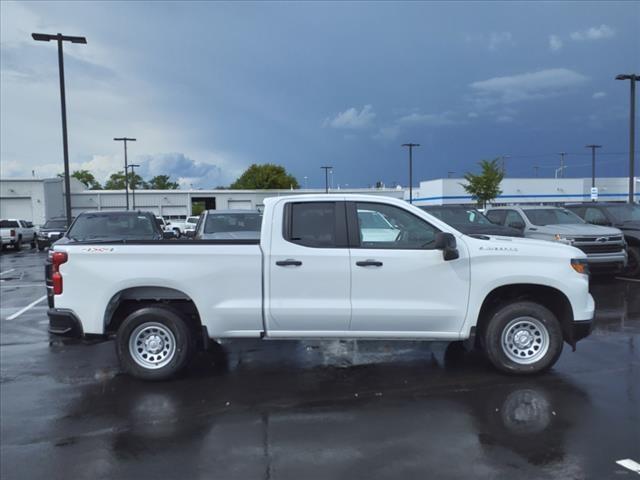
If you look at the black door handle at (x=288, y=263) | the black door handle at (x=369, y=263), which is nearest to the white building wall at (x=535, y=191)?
the black door handle at (x=369, y=263)

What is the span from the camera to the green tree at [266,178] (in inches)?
3561

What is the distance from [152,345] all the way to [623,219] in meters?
13.1

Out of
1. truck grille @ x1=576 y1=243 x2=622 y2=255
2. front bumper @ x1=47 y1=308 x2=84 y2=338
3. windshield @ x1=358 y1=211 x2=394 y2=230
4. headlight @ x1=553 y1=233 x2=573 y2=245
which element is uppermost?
windshield @ x1=358 y1=211 x2=394 y2=230

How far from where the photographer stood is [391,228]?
6004 millimetres

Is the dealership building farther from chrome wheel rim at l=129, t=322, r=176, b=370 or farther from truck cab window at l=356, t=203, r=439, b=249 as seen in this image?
truck cab window at l=356, t=203, r=439, b=249

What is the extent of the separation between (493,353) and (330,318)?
1.76 m

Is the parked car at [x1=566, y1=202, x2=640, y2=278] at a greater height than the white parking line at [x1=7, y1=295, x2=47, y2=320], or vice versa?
the parked car at [x1=566, y1=202, x2=640, y2=278]

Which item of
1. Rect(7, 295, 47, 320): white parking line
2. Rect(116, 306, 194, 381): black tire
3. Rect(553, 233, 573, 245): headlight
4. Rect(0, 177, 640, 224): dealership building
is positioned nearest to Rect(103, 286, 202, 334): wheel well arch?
Rect(116, 306, 194, 381): black tire

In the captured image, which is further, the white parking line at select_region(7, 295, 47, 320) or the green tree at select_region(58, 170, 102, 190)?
the green tree at select_region(58, 170, 102, 190)

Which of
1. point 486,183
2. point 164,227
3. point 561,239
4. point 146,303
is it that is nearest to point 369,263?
point 146,303

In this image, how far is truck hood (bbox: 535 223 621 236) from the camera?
496 inches

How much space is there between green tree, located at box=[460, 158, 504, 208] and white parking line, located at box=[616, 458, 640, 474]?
4646 centimetres

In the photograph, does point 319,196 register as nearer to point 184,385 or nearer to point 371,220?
point 371,220

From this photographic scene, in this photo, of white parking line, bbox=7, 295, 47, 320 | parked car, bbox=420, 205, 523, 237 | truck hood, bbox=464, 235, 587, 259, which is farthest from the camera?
parked car, bbox=420, 205, 523, 237
